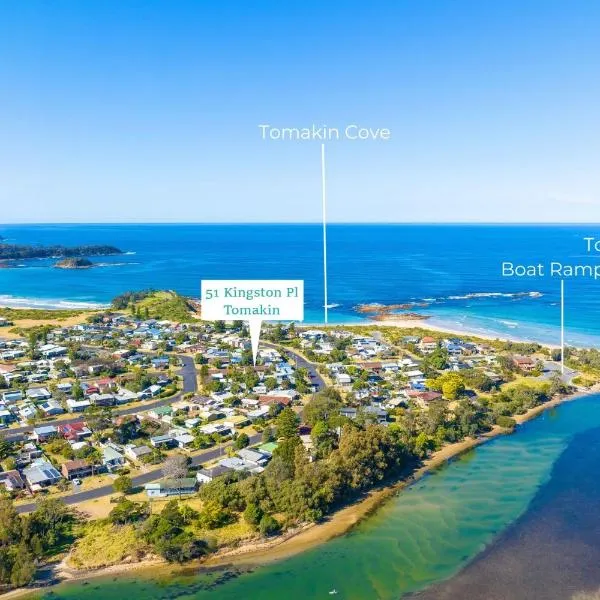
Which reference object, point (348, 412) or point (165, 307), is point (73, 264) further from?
point (348, 412)

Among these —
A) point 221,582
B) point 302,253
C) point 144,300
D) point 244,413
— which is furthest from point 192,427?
point 302,253

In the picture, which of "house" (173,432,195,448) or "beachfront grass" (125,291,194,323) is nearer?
"house" (173,432,195,448)

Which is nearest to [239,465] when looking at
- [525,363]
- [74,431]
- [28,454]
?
[74,431]

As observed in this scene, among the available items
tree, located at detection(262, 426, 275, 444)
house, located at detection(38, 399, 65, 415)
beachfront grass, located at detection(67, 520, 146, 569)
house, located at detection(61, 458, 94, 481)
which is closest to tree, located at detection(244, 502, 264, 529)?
beachfront grass, located at detection(67, 520, 146, 569)

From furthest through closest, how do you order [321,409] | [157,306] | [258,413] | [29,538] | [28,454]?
1. [157,306]
2. [258,413]
3. [321,409]
4. [28,454]
5. [29,538]

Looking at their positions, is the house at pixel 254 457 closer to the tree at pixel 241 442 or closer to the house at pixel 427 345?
the tree at pixel 241 442

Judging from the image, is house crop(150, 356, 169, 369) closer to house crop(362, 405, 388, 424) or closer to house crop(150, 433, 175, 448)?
house crop(150, 433, 175, 448)

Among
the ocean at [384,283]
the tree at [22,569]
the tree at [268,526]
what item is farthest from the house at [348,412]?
the ocean at [384,283]
